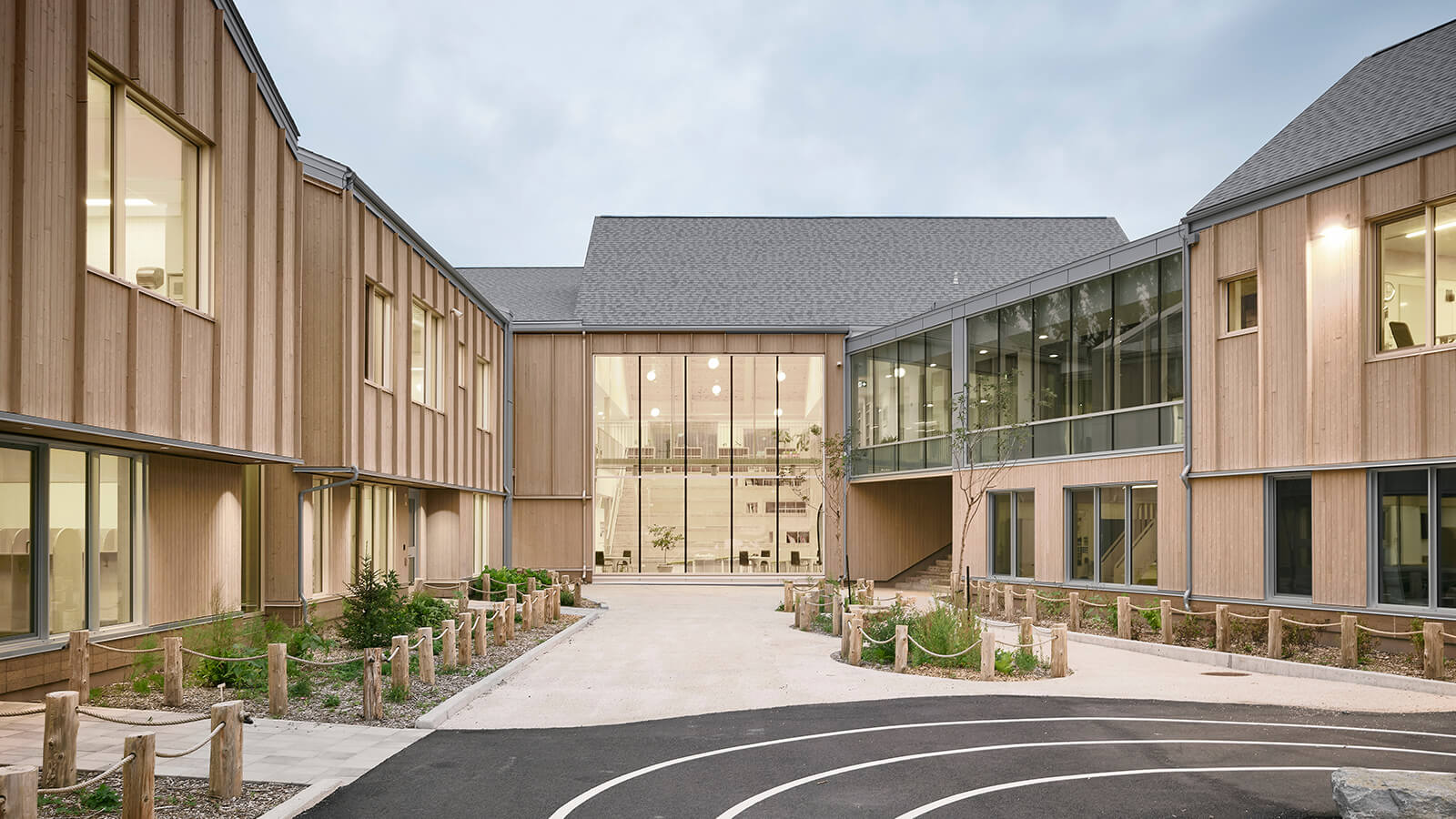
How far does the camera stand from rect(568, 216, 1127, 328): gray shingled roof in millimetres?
38344

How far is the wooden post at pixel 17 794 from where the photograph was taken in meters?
6.51

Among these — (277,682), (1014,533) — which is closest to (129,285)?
(277,682)

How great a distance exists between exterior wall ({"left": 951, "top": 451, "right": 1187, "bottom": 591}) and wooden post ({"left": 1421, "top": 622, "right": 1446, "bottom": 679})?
6.05 m

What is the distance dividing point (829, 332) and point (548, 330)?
31.3 ft

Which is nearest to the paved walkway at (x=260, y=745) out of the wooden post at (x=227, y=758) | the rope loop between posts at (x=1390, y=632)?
the wooden post at (x=227, y=758)

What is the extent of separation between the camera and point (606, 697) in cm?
1412

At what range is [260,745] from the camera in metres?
10.5

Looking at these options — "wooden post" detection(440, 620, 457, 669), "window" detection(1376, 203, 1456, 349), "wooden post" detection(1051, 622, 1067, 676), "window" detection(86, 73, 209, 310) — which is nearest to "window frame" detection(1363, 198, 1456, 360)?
"window" detection(1376, 203, 1456, 349)

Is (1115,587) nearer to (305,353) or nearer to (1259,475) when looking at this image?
(1259,475)

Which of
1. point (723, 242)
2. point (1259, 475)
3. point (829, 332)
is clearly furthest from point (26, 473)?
point (723, 242)

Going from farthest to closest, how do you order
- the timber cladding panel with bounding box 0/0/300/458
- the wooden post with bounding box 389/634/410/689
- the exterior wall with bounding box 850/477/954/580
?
the exterior wall with bounding box 850/477/954/580
the wooden post with bounding box 389/634/410/689
the timber cladding panel with bounding box 0/0/300/458

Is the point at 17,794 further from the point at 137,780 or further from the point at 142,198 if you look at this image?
the point at 142,198

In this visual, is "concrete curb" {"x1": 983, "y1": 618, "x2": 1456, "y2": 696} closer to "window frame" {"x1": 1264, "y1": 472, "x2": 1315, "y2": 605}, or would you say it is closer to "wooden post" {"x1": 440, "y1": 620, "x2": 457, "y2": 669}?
"window frame" {"x1": 1264, "y1": 472, "x2": 1315, "y2": 605}

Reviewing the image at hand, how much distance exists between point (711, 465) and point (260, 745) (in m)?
28.4
